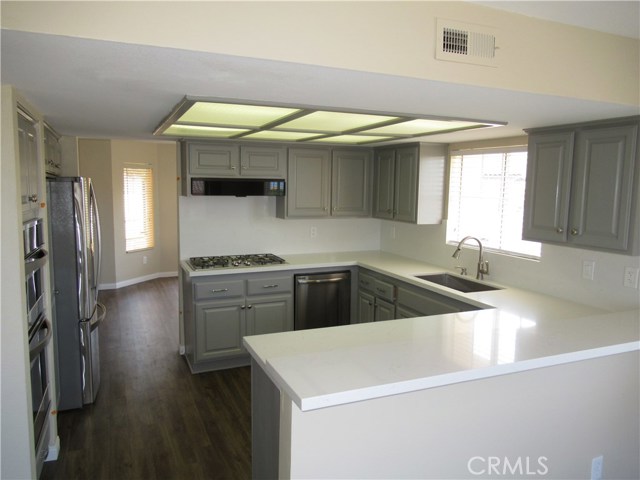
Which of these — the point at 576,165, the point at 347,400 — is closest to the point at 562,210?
the point at 576,165

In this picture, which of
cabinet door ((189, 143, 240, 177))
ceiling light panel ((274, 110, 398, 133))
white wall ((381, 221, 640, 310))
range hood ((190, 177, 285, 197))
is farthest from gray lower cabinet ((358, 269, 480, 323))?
cabinet door ((189, 143, 240, 177))

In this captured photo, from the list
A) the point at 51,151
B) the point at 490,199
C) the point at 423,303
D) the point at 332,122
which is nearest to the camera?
the point at 332,122

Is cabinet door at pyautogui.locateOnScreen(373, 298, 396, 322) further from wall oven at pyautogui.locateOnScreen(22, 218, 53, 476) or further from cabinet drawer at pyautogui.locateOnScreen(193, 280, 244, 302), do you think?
wall oven at pyautogui.locateOnScreen(22, 218, 53, 476)

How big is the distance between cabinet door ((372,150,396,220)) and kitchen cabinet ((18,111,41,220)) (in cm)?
308

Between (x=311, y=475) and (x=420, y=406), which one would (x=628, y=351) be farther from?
(x=311, y=475)

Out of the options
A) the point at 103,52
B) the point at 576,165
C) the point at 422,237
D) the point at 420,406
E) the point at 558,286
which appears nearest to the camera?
→ the point at 103,52

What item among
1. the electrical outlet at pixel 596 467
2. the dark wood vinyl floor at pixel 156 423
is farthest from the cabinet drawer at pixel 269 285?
the electrical outlet at pixel 596 467

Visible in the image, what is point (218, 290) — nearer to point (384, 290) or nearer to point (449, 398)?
point (384, 290)

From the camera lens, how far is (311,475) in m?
1.67

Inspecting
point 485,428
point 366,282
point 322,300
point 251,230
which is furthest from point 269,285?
point 485,428

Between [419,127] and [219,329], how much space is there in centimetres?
246

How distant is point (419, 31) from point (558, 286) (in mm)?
2368

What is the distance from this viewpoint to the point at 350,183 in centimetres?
492

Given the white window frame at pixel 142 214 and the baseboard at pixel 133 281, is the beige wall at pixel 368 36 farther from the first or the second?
the baseboard at pixel 133 281
